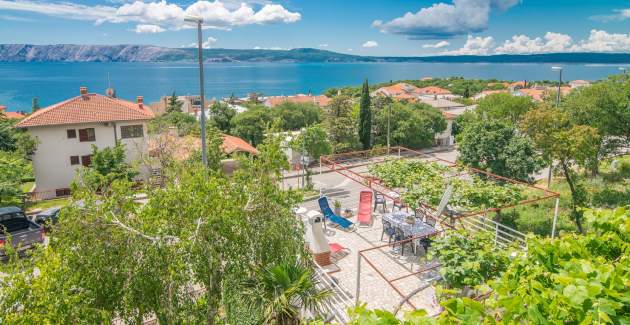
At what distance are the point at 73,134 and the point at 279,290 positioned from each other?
26447 millimetres

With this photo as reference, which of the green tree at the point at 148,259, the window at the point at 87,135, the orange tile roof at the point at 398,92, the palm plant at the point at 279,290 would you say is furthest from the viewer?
the orange tile roof at the point at 398,92

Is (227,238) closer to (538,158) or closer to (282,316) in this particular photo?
(282,316)

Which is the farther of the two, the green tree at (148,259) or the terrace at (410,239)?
the terrace at (410,239)

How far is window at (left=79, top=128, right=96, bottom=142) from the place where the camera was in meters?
28.5

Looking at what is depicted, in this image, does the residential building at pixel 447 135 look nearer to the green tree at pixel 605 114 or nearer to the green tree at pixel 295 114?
the green tree at pixel 295 114

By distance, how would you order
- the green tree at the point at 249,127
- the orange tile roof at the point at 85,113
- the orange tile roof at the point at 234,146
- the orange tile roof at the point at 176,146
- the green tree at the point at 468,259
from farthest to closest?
the green tree at the point at 249,127, the orange tile roof at the point at 234,146, the orange tile roof at the point at 85,113, the orange tile roof at the point at 176,146, the green tree at the point at 468,259

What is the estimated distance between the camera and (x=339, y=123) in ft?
131

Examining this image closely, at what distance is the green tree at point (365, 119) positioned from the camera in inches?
1641

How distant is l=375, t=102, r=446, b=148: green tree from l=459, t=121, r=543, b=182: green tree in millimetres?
19412

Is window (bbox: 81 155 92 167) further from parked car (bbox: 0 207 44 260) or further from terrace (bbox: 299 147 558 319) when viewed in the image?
terrace (bbox: 299 147 558 319)

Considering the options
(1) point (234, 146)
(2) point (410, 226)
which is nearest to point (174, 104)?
(1) point (234, 146)

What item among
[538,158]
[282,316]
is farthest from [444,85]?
[282,316]

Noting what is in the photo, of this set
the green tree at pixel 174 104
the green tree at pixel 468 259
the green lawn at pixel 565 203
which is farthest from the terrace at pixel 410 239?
the green tree at pixel 174 104

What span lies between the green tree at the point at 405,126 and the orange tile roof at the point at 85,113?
916 inches
